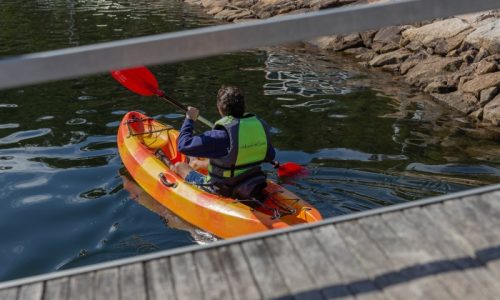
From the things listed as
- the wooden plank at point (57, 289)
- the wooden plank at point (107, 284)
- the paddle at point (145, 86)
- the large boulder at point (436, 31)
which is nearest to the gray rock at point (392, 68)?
the large boulder at point (436, 31)

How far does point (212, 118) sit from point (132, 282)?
830 centimetres

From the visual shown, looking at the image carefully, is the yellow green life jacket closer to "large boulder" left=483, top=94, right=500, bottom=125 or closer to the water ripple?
the water ripple

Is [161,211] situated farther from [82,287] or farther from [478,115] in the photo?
[478,115]

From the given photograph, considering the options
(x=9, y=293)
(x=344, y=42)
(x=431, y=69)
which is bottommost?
(x=344, y=42)

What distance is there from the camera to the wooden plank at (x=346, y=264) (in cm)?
287

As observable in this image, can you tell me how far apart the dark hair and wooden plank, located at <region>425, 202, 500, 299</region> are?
2843mm

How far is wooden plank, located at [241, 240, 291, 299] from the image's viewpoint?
2889 millimetres

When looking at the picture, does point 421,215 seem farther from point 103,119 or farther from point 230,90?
point 103,119

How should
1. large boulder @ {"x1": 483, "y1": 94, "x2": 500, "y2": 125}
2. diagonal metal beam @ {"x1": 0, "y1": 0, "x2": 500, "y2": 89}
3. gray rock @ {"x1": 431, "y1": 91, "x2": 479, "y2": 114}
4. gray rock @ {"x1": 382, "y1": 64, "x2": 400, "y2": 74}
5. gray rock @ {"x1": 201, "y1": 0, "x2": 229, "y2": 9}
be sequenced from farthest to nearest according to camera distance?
gray rock @ {"x1": 201, "y1": 0, "x2": 229, "y2": 9}
gray rock @ {"x1": 382, "y1": 64, "x2": 400, "y2": 74}
gray rock @ {"x1": 431, "y1": 91, "x2": 479, "y2": 114}
large boulder @ {"x1": 483, "y1": 94, "x2": 500, "y2": 125}
diagonal metal beam @ {"x1": 0, "y1": 0, "x2": 500, "y2": 89}

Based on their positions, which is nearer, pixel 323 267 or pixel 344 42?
pixel 323 267

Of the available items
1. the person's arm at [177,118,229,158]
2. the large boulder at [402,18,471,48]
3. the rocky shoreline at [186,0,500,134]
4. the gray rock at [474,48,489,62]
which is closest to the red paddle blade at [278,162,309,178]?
the person's arm at [177,118,229,158]

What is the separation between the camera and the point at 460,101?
11484mm

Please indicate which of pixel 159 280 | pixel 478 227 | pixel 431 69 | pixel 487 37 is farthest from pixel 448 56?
pixel 159 280

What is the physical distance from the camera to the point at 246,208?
626 centimetres
